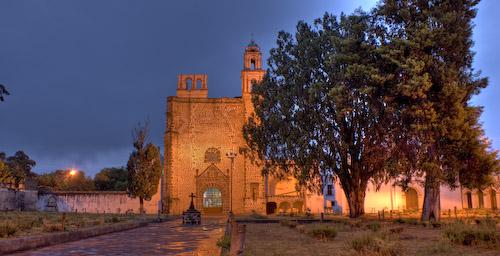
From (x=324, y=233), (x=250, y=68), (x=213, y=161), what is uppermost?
(x=250, y=68)

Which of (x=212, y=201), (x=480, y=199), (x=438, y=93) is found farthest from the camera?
(x=212, y=201)

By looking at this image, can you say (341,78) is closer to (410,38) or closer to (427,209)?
(410,38)

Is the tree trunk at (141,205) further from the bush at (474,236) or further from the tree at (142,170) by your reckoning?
the bush at (474,236)

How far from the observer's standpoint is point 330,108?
67.6 feet

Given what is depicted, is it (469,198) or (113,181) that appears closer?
(469,198)

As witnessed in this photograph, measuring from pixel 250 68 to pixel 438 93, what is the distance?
3137 centimetres

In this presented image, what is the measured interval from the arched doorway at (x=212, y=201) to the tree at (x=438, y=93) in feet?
93.6

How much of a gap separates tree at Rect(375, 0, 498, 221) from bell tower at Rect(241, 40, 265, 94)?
2833cm

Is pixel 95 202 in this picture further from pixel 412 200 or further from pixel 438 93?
pixel 438 93

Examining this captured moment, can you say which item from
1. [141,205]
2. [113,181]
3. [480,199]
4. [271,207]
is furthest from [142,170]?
[480,199]

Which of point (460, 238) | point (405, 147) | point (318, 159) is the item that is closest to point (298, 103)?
point (318, 159)

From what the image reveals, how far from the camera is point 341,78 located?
746 inches

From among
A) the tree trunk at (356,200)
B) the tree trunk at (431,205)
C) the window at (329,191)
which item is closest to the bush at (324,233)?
the tree trunk at (431,205)

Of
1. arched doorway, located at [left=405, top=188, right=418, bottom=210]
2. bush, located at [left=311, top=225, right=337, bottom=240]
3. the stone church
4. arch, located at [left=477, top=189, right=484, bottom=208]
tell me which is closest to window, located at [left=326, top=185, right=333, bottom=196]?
the stone church
